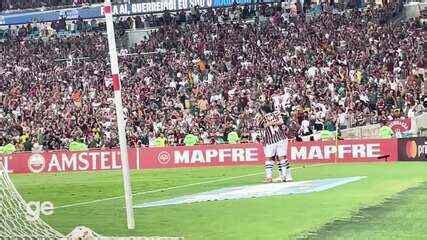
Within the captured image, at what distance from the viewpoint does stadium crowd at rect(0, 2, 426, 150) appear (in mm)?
39562

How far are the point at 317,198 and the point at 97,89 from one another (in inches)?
1300

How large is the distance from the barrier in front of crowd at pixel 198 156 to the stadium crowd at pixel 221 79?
8.00ft

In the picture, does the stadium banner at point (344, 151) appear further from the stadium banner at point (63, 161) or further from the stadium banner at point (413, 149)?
the stadium banner at point (63, 161)

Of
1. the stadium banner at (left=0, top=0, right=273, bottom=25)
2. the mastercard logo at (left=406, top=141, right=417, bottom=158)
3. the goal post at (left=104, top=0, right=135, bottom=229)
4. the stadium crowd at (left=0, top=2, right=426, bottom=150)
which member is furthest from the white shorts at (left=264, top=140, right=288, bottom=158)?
the stadium banner at (left=0, top=0, right=273, bottom=25)

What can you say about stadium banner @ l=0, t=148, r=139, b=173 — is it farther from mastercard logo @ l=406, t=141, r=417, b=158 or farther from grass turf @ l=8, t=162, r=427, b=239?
grass turf @ l=8, t=162, r=427, b=239

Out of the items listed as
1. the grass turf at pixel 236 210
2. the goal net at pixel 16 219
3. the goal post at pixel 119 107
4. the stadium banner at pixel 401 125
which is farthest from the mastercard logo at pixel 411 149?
the goal post at pixel 119 107

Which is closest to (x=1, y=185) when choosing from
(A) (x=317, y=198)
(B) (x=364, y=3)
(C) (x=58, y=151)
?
(A) (x=317, y=198)

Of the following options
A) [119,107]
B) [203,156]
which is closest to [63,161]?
[203,156]

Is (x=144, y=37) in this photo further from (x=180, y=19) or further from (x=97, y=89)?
(x=97, y=89)

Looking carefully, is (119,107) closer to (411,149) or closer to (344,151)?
(411,149)

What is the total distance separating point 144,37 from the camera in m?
56.0

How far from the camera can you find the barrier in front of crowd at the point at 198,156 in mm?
33938

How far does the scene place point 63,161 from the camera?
39.3m

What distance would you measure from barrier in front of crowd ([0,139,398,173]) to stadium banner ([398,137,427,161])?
309 mm
